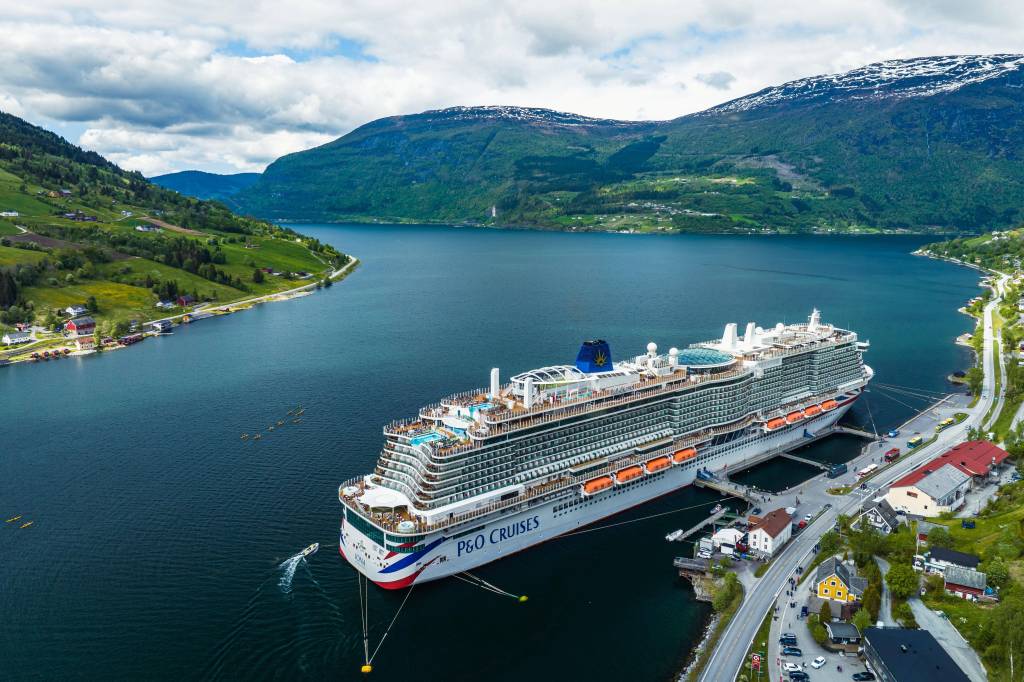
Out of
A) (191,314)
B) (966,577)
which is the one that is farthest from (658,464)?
(191,314)

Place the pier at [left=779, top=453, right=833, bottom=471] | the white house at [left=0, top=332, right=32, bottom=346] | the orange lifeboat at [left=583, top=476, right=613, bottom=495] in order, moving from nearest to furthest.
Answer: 1. the orange lifeboat at [left=583, top=476, right=613, bottom=495]
2. the pier at [left=779, top=453, right=833, bottom=471]
3. the white house at [left=0, top=332, right=32, bottom=346]

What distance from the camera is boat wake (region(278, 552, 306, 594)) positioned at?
164ft

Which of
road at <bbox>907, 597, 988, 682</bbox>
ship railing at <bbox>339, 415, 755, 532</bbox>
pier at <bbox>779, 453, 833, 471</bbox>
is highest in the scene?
ship railing at <bbox>339, 415, 755, 532</bbox>

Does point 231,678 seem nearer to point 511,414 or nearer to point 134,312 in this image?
point 511,414

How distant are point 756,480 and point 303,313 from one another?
383 feet

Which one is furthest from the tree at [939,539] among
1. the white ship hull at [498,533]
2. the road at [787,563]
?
the white ship hull at [498,533]

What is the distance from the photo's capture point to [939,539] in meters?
52.4

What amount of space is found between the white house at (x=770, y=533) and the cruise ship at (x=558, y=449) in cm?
1064

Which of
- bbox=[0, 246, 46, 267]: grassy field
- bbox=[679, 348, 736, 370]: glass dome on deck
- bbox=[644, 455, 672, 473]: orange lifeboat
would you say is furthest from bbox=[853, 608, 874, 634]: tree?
bbox=[0, 246, 46, 267]: grassy field

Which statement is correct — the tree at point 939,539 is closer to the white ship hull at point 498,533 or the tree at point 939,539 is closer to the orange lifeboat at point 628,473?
the white ship hull at point 498,533

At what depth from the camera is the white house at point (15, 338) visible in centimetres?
12425

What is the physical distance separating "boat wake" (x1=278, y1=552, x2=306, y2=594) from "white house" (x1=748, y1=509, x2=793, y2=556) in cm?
3669

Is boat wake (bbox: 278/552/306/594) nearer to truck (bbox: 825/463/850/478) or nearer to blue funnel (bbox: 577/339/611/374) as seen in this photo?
blue funnel (bbox: 577/339/611/374)

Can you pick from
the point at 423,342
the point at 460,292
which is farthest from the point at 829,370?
the point at 460,292
